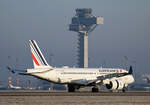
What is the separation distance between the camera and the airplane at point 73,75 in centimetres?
8162

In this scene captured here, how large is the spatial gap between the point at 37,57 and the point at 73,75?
20.6 ft

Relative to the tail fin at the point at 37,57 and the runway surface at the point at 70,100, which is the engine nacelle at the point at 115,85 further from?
the runway surface at the point at 70,100

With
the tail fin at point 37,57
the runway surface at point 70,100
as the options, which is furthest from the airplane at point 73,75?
the runway surface at point 70,100

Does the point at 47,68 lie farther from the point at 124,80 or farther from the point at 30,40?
the point at 124,80

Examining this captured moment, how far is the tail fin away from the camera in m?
82.4

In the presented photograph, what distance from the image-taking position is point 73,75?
84062 millimetres

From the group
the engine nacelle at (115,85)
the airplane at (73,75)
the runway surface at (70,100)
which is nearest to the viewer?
the runway surface at (70,100)

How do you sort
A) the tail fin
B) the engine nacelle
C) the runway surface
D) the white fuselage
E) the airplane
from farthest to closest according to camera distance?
the engine nacelle, the tail fin, the airplane, the white fuselage, the runway surface

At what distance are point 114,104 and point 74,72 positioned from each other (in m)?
34.5

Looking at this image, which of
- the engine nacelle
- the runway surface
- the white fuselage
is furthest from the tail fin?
the runway surface

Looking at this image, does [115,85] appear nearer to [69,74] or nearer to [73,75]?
[73,75]

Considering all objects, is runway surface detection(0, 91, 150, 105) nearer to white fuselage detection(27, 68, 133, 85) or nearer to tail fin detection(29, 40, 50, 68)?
white fuselage detection(27, 68, 133, 85)

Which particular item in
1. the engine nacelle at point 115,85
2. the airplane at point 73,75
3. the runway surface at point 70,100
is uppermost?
the airplane at point 73,75

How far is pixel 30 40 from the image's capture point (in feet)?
277
